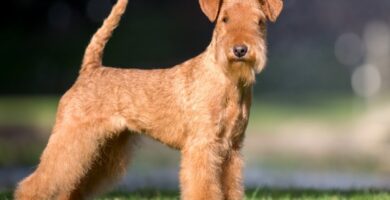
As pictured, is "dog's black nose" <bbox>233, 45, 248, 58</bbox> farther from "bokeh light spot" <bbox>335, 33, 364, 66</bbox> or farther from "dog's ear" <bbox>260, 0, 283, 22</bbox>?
"bokeh light spot" <bbox>335, 33, 364, 66</bbox>

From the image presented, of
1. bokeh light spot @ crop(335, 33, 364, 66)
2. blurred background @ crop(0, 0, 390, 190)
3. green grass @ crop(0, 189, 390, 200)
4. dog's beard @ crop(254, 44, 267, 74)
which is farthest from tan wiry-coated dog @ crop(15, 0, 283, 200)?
bokeh light spot @ crop(335, 33, 364, 66)

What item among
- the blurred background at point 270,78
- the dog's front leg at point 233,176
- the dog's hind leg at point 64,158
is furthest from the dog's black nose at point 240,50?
the blurred background at point 270,78

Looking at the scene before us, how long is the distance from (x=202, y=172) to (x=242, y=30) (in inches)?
31.8

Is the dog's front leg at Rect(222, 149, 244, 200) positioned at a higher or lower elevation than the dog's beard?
lower

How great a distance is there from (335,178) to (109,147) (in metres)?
4.03

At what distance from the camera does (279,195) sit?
6.72 metres

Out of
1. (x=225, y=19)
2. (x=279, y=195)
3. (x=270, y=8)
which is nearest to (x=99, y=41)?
(x=225, y=19)

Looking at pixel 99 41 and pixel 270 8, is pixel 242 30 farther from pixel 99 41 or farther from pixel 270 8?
pixel 99 41

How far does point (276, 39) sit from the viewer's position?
2562 centimetres

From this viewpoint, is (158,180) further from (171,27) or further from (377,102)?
(171,27)

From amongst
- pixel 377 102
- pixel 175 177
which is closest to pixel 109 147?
pixel 175 177

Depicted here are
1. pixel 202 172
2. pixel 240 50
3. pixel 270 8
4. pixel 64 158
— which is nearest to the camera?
pixel 240 50

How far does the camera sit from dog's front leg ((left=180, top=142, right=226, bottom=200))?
16.4 feet

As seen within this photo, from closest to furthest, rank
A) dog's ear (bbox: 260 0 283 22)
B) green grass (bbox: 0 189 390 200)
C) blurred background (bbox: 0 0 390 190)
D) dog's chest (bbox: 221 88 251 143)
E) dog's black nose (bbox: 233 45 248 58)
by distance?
dog's black nose (bbox: 233 45 248 58) < dog's chest (bbox: 221 88 251 143) < dog's ear (bbox: 260 0 283 22) < green grass (bbox: 0 189 390 200) < blurred background (bbox: 0 0 390 190)
